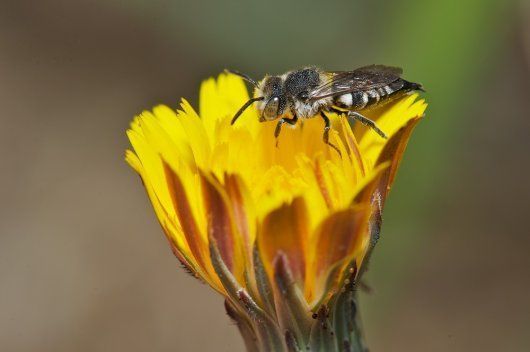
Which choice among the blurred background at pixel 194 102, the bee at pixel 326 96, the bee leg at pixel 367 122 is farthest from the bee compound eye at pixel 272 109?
the blurred background at pixel 194 102

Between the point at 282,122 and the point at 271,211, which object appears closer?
the point at 271,211

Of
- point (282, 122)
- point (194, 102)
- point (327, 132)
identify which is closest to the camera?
point (327, 132)

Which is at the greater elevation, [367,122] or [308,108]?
[308,108]

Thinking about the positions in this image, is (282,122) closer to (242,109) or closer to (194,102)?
(242,109)

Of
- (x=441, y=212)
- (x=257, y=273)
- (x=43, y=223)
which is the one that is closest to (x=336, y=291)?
(x=257, y=273)

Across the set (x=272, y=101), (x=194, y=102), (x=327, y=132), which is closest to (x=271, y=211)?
(x=327, y=132)

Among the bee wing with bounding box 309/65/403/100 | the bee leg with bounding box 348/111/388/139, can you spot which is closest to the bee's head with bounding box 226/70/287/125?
the bee wing with bounding box 309/65/403/100

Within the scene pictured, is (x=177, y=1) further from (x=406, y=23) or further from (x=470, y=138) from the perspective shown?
(x=470, y=138)
